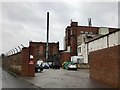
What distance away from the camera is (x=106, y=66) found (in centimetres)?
2156

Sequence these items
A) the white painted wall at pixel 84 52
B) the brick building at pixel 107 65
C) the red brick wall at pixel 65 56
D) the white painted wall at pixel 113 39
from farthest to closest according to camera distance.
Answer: the red brick wall at pixel 65 56 → the white painted wall at pixel 84 52 → the white painted wall at pixel 113 39 → the brick building at pixel 107 65

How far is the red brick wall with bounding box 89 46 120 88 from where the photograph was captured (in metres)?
19.2

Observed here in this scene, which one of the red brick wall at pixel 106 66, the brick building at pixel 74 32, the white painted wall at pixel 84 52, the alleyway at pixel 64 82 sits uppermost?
the brick building at pixel 74 32

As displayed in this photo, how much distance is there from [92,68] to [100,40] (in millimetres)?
26416

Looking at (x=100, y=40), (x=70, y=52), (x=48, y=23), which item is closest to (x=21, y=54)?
(x=100, y=40)

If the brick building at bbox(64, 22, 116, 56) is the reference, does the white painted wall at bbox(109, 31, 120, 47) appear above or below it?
below

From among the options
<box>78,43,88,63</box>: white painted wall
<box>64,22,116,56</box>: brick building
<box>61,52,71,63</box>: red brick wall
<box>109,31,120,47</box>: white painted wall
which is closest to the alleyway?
<box>109,31,120,47</box>: white painted wall

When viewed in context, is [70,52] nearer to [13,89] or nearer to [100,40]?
[100,40]

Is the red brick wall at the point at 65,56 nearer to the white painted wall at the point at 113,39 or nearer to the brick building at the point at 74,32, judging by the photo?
the brick building at the point at 74,32

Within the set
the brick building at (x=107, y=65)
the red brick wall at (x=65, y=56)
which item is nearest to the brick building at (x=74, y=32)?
the red brick wall at (x=65, y=56)

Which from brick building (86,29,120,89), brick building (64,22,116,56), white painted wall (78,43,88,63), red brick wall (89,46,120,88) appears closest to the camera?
brick building (86,29,120,89)

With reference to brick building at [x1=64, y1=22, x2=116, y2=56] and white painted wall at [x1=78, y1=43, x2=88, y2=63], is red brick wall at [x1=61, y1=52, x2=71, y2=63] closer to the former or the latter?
brick building at [x1=64, y1=22, x2=116, y2=56]

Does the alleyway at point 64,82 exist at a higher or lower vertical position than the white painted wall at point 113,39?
lower

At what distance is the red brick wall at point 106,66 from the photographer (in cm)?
1917
